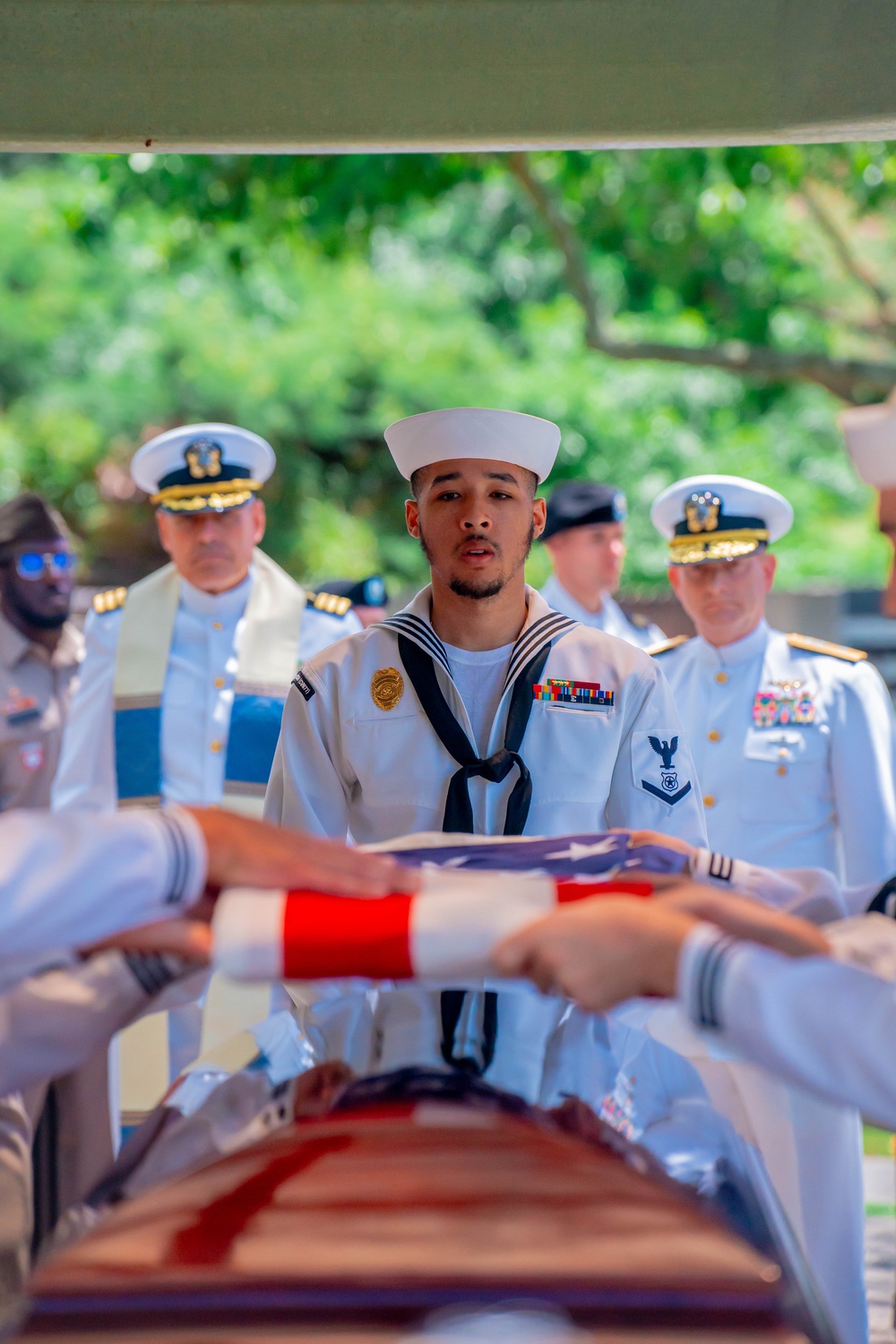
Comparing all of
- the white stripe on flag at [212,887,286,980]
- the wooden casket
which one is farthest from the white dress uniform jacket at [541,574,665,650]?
the wooden casket

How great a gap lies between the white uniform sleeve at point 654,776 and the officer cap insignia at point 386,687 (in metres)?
0.51

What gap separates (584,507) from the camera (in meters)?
6.85

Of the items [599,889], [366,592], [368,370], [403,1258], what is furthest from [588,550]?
[368,370]

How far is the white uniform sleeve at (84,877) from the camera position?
6.06ft

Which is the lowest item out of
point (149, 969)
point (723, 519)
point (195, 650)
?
point (149, 969)

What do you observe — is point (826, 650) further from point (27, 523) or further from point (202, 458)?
point (27, 523)

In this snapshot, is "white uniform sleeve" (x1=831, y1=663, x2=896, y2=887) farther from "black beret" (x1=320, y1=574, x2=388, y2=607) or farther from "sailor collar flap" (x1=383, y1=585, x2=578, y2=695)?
"black beret" (x1=320, y1=574, x2=388, y2=607)

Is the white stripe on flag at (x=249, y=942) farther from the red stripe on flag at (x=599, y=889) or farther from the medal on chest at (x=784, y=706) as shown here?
the medal on chest at (x=784, y=706)

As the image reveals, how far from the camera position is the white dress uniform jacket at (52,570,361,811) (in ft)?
16.7

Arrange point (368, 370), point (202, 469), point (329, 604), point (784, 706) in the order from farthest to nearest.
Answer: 1. point (368, 370)
2. point (329, 604)
3. point (202, 469)
4. point (784, 706)

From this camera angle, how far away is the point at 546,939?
1847 millimetres

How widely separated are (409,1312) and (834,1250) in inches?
97.4

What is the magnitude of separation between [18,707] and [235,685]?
960mm

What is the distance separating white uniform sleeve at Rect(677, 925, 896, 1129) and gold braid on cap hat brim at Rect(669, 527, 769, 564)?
3322mm
